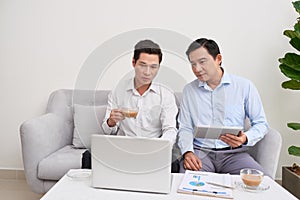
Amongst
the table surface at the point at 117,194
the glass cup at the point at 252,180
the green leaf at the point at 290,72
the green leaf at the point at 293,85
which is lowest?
the table surface at the point at 117,194

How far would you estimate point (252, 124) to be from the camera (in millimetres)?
2143

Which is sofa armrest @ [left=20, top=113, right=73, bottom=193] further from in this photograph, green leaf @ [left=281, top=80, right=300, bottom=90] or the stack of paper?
green leaf @ [left=281, top=80, right=300, bottom=90]

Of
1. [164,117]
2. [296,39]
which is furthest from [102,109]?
[296,39]

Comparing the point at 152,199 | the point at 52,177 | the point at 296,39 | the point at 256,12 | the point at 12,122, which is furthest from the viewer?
the point at 12,122

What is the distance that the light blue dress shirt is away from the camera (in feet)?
6.88

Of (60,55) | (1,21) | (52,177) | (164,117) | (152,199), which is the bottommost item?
(52,177)

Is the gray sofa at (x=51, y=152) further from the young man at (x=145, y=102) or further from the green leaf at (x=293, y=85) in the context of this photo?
the green leaf at (x=293, y=85)

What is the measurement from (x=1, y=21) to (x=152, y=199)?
7.02 feet

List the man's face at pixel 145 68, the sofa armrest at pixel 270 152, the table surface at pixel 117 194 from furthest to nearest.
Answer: the sofa armrest at pixel 270 152
the man's face at pixel 145 68
the table surface at pixel 117 194

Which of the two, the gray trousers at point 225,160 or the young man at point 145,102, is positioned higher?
the young man at point 145,102

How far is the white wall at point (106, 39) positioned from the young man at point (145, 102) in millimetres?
1055

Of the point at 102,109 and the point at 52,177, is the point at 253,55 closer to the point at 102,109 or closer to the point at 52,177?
the point at 102,109

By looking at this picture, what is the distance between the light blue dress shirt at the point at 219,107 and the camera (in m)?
2.10

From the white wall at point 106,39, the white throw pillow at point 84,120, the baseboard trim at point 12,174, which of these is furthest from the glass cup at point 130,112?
the baseboard trim at point 12,174
